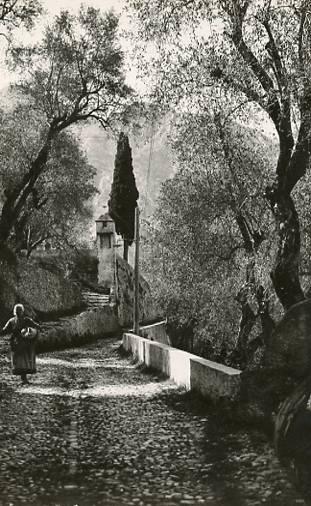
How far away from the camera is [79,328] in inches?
1412

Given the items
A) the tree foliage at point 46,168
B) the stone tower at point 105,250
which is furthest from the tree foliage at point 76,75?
the stone tower at point 105,250

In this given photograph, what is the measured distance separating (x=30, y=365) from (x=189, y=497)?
9162 millimetres

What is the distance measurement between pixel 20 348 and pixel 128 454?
713 centimetres

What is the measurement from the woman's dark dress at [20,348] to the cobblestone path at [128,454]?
1.31 metres

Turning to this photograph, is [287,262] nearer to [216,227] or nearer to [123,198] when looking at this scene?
[216,227]

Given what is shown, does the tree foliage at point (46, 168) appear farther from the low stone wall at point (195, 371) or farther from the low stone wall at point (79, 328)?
the low stone wall at point (195, 371)

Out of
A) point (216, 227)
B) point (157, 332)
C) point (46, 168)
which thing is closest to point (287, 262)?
point (216, 227)

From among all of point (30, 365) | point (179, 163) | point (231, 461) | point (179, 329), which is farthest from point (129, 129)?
point (231, 461)

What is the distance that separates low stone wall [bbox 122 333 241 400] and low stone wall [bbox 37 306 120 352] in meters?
12.1

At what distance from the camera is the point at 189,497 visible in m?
6.16

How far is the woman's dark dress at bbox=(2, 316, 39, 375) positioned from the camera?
1453cm

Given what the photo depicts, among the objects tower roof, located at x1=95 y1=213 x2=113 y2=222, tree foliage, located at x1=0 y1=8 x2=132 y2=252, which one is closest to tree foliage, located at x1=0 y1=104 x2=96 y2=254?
tree foliage, located at x1=0 y1=8 x2=132 y2=252

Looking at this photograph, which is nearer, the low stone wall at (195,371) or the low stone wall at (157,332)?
the low stone wall at (195,371)

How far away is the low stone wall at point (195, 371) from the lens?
9.90 metres
